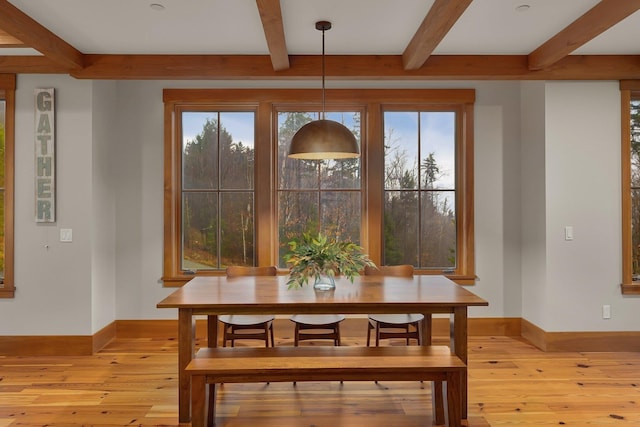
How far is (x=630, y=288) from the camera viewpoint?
159 inches

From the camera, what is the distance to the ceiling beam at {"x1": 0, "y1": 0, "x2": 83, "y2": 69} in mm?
2861

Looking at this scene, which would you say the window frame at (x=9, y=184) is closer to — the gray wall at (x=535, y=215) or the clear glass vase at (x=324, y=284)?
the gray wall at (x=535, y=215)

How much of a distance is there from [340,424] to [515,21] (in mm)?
2861

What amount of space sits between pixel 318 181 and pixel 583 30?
2.48 m

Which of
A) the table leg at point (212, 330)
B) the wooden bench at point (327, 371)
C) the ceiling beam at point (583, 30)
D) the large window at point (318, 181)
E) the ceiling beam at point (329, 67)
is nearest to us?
the wooden bench at point (327, 371)

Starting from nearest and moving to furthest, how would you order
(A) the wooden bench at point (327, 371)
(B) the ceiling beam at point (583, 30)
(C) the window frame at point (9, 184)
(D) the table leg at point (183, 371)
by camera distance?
(A) the wooden bench at point (327, 371) < (D) the table leg at point (183, 371) < (B) the ceiling beam at point (583, 30) < (C) the window frame at point (9, 184)

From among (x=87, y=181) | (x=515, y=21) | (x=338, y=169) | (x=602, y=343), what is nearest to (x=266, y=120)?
(x=338, y=169)

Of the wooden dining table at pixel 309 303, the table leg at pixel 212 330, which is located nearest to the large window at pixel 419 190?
the wooden dining table at pixel 309 303

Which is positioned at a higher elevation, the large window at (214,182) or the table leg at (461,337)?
the large window at (214,182)

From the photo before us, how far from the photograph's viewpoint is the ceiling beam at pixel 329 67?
12.5ft

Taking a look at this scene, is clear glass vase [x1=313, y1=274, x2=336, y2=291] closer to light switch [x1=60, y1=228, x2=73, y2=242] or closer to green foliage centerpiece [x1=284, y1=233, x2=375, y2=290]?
green foliage centerpiece [x1=284, y1=233, x2=375, y2=290]

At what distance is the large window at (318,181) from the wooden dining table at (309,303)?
1525 millimetres

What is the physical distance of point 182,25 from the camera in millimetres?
3209

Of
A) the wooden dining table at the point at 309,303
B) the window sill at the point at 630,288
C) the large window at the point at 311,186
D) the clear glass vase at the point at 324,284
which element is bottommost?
the window sill at the point at 630,288
